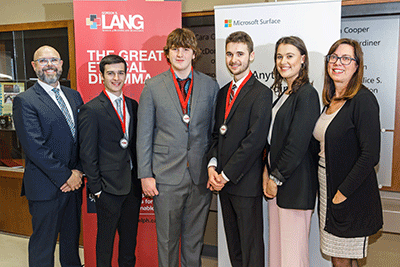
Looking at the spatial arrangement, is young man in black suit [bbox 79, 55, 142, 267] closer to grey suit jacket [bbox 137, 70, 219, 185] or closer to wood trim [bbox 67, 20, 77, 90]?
grey suit jacket [bbox 137, 70, 219, 185]

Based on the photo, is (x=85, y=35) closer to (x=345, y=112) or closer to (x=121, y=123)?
(x=121, y=123)

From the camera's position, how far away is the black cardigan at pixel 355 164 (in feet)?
6.21

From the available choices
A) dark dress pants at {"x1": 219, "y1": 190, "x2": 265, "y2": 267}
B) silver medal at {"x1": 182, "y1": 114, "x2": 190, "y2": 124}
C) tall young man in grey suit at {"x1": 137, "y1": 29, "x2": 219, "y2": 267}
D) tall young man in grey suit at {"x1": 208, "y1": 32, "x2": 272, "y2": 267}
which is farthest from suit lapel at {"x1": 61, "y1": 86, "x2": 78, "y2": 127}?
dark dress pants at {"x1": 219, "y1": 190, "x2": 265, "y2": 267}

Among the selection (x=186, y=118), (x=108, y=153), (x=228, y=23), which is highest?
(x=228, y=23)

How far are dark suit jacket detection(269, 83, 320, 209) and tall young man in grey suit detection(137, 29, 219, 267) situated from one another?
1.80ft

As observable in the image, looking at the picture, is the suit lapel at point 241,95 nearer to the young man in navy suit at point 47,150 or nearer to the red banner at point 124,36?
the red banner at point 124,36

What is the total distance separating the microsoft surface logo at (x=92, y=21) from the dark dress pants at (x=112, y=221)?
151 centimetres

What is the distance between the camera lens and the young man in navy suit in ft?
7.84

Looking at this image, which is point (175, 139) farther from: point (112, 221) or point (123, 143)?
point (112, 221)

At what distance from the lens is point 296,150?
6.76 feet

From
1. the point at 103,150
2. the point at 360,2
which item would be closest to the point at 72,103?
the point at 103,150

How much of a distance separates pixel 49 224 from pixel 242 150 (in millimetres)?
1615

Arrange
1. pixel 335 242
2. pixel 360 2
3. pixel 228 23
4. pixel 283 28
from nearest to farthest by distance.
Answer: pixel 335 242
pixel 283 28
pixel 228 23
pixel 360 2

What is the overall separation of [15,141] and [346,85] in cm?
393
